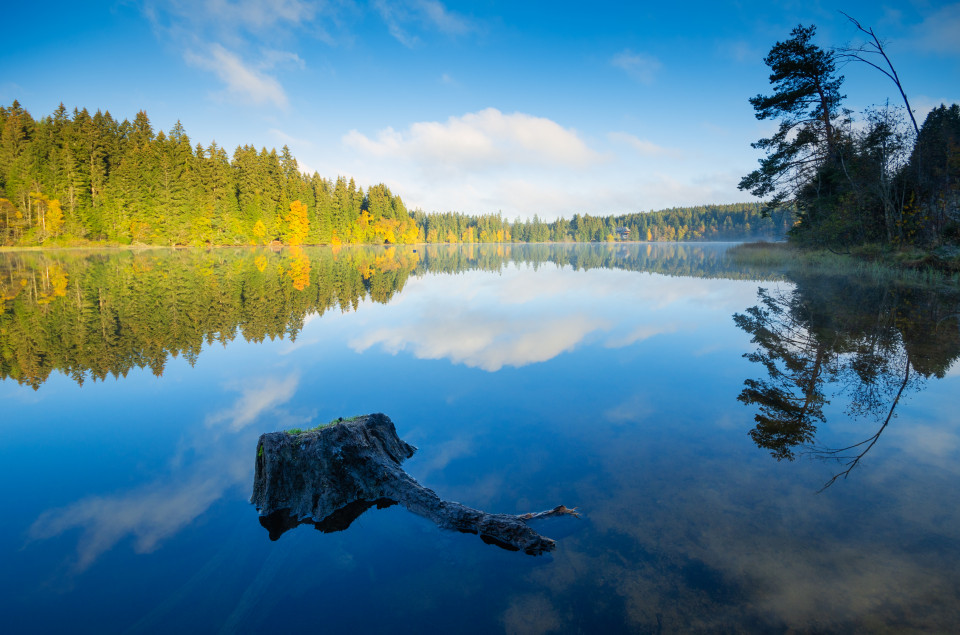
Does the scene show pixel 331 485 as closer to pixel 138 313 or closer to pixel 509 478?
pixel 509 478

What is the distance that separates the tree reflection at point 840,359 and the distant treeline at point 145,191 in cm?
1889

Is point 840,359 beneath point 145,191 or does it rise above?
beneath

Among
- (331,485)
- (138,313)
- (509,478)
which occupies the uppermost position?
(138,313)

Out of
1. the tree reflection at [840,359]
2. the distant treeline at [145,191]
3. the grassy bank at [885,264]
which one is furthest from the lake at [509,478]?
the distant treeline at [145,191]

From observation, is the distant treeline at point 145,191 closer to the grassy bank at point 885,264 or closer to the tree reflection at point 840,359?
the grassy bank at point 885,264

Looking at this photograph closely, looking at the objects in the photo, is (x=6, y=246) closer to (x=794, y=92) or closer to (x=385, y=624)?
(x=385, y=624)

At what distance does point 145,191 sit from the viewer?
45875 mm

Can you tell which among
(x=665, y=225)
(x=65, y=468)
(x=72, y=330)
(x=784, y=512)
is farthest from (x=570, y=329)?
(x=665, y=225)

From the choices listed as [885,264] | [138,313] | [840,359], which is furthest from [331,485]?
[885,264]

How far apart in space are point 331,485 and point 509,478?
178 cm

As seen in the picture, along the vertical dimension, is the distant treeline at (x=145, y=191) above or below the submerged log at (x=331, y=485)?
above

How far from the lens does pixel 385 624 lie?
2549 millimetres

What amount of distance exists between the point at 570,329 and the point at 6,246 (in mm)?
59494

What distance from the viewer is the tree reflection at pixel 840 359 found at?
5.07m
